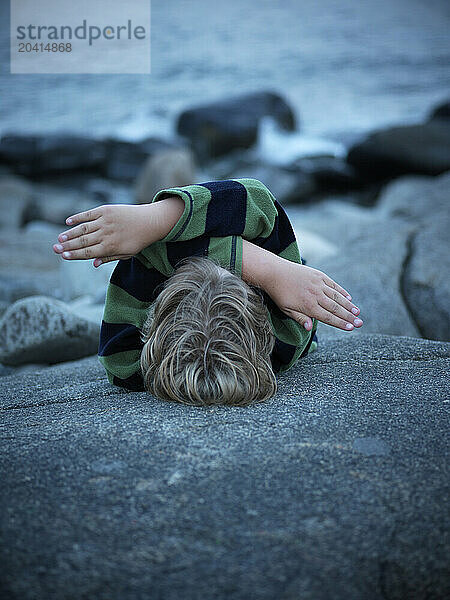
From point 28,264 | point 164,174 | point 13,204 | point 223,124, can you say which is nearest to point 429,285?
point 28,264

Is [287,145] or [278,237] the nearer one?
[278,237]

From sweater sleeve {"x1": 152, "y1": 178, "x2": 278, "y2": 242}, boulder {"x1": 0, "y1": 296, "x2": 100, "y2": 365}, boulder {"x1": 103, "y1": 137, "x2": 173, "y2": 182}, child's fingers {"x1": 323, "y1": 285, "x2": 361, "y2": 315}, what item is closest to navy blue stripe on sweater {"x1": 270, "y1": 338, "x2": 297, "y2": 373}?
child's fingers {"x1": 323, "y1": 285, "x2": 361, "y2": 315}

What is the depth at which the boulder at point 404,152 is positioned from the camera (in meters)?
7.97

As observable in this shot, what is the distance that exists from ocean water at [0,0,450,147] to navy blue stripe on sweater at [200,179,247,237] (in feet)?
33.7

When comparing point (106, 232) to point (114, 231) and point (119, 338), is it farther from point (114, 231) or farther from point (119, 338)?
point (119, 338)

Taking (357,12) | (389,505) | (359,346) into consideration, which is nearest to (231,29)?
(357,12)

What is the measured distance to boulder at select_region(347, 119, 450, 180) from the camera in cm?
797

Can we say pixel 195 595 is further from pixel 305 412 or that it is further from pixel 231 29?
pixel 231 29

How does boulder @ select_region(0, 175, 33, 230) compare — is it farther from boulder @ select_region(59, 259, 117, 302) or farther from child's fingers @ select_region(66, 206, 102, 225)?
child's fingers @ select_region(66, 206, 102, 225)

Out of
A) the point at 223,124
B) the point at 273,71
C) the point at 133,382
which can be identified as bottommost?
the point at 133,382

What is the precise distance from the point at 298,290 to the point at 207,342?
356 mm

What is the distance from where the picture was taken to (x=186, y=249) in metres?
1.78

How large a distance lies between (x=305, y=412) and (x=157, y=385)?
1.35 feet

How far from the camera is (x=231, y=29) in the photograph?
12.6 meters
